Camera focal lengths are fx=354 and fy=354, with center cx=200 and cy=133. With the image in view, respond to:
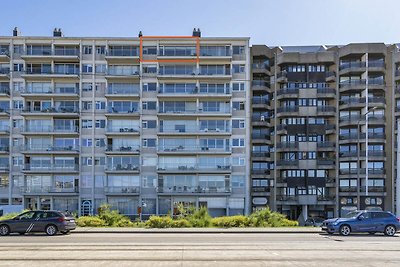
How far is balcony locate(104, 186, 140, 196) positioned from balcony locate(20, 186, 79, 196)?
169 inches

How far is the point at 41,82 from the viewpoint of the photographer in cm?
5062

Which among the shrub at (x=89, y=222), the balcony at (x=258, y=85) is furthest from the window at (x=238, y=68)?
the shrub at (x=89, y=222)

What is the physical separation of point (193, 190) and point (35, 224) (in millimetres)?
28698

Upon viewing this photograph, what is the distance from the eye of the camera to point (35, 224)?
20.9m

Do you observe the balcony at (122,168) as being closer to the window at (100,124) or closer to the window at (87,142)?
the window at (87,142)

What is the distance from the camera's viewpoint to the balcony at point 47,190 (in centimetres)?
4819

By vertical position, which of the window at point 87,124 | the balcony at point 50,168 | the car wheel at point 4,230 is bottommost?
the car wheel at point 4,230

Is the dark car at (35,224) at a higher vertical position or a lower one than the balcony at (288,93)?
lower

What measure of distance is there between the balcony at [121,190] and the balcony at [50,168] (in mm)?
5212

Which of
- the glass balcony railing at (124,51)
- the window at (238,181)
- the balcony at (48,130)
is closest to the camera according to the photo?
the balcony at (48,130)

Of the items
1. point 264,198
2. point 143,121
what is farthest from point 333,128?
point 143,121

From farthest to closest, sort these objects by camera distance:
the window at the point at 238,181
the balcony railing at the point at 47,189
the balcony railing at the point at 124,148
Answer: the window at the point at 238,181 < the balcony railing at the point at 124,148 < the balcony railing at the point at 47,189

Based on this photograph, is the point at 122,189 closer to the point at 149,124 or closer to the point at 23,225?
the point at 149,124

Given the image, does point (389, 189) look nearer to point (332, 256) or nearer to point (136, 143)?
point (136, 143)
